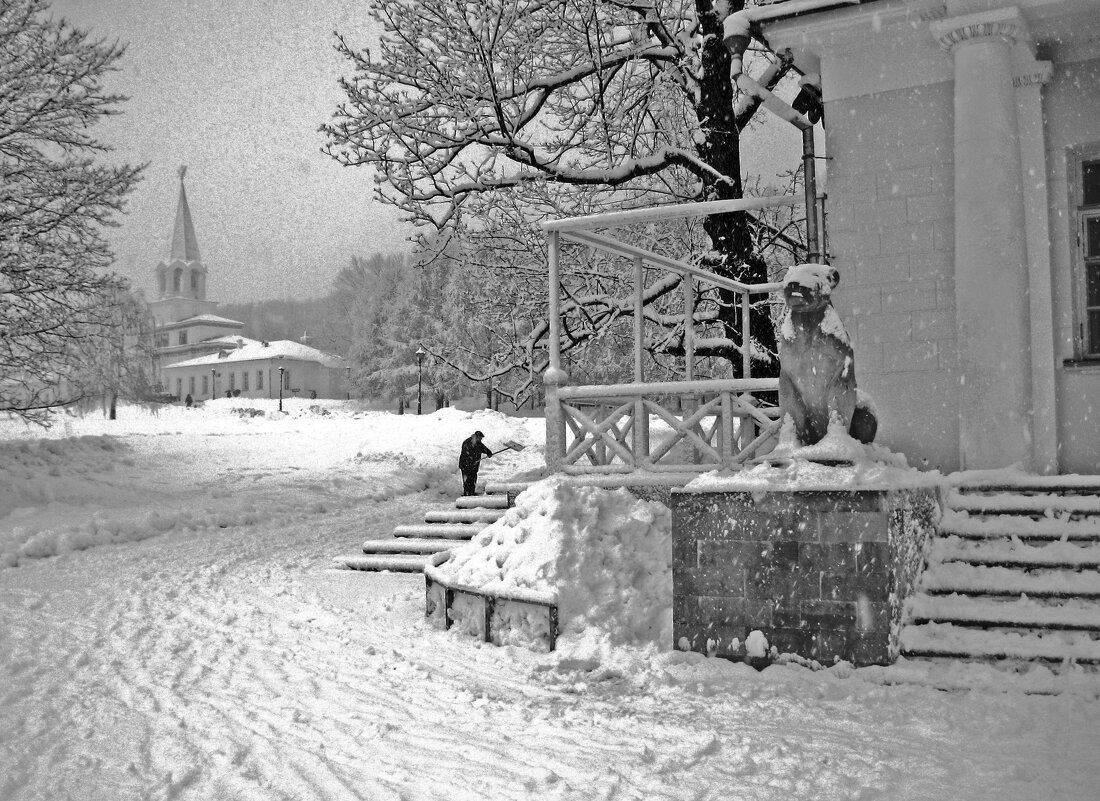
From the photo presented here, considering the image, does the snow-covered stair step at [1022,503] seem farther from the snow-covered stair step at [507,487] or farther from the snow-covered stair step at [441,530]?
the snow-covered stair step at [441,530]

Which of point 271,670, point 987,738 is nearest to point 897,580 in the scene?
point 987,738

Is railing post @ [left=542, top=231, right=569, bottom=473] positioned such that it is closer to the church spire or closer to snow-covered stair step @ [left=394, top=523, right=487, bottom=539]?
snow-covered stair step @ [left=394, top=523, right=487, bottom=539]

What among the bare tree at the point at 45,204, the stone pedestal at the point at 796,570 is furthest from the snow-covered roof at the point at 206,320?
the stone pedestal at the point at 796,570

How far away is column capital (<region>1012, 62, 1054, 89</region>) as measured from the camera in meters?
7.81

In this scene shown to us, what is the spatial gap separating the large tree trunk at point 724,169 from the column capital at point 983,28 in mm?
4319

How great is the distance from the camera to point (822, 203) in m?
9.22

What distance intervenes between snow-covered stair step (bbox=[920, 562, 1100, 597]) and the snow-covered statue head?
105 cm

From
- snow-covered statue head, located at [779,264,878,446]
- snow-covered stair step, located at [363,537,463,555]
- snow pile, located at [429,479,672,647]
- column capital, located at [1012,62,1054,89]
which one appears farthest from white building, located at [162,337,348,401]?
snow-covered statue head, located at [779,264,878,446]

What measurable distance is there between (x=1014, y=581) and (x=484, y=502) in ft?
21.0

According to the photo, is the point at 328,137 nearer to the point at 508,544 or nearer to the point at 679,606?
the point at 508,544

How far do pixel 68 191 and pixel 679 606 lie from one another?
47.3 ft

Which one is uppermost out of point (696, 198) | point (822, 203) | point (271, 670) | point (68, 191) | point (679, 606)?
point (68, 191)

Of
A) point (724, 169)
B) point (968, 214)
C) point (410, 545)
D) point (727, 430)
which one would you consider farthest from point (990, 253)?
point (410, 545)

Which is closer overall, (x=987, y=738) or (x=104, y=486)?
(x=987, y=738)
